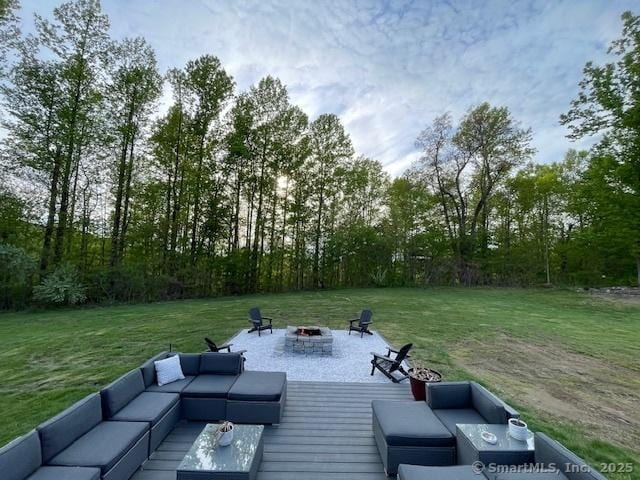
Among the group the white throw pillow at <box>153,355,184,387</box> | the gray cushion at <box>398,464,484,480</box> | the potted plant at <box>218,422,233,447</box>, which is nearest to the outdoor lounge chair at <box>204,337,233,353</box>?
the white throw pillow at <box>153,355,184,387</box>

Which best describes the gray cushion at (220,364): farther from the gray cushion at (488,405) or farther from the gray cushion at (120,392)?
the gray cushion at (488,405)

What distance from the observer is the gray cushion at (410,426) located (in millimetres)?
2629

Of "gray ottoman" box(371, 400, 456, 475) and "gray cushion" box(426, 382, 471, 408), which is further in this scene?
"gray cushion" box(426, 382, 471, 408)

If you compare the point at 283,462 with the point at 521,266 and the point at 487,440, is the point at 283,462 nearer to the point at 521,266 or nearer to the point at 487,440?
the point at 487,440

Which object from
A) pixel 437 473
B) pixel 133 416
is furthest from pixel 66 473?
pixel 437 473

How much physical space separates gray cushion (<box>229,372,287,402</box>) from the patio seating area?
0.04ft

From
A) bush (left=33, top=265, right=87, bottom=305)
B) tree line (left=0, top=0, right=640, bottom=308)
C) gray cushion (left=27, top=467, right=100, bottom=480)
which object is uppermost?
tree line (left=0, top=0, right=640, bottom=308)

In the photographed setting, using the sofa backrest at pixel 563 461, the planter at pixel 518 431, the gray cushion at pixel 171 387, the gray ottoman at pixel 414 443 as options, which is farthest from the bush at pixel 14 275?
the sofa backrest at pixel 563 461

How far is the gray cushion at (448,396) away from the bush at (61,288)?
12996mm

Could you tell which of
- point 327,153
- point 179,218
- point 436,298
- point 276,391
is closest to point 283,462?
point 276,391

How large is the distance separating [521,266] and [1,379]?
22741mm

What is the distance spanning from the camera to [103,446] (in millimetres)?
2352

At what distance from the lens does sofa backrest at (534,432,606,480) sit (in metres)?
1.85

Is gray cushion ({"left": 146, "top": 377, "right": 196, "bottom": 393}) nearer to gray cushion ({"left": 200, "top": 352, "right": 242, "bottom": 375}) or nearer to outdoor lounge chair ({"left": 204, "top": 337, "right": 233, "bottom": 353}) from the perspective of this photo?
gray cushion ({"left": 200, "top": 352, "right": 242, "bottom": 375})
